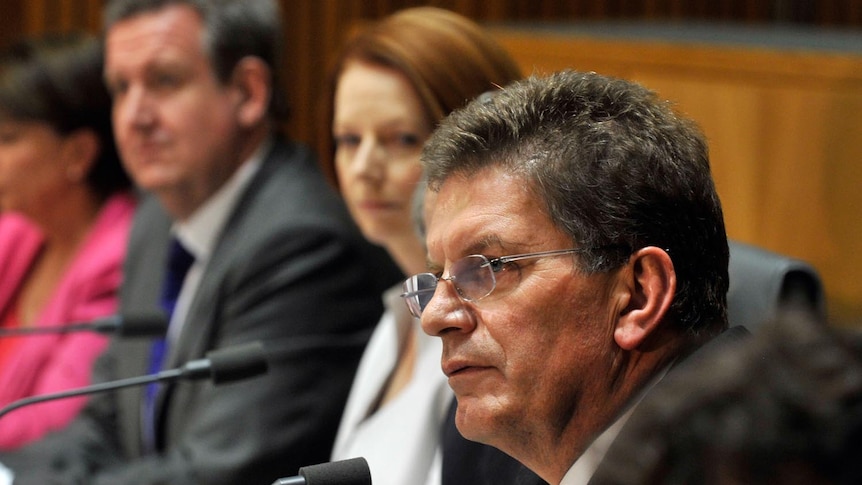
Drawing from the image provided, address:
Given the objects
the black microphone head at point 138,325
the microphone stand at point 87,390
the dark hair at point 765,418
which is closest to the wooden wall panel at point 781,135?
the black microphone head at point 138,325

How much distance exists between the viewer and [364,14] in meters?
3.95

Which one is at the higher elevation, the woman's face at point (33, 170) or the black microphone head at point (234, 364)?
the black microphone head at point (234, 364)

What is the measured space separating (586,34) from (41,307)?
164 cm

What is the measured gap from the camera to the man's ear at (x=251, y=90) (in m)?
2.69

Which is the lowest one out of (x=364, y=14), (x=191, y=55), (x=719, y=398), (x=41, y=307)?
(x=41, y=307)

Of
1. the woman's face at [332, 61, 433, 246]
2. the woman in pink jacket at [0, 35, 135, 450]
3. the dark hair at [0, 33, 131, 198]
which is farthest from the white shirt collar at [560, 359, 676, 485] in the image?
the dark hair at [0, 33, 131, 198]

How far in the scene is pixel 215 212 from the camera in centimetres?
263

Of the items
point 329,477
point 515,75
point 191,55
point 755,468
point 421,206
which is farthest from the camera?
point 191,55

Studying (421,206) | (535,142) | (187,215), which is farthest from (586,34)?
(535,142)

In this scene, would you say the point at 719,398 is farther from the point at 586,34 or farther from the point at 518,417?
the point at 586,34

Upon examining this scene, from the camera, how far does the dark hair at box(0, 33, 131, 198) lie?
122 inches

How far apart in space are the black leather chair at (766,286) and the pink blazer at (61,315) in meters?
1.73

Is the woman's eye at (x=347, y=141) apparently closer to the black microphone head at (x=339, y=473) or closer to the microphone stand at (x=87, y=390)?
the microphone stand at (x=87, y=390)

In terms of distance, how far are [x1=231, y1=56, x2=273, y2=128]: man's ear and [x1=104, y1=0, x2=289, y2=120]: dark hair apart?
0.05 ft
